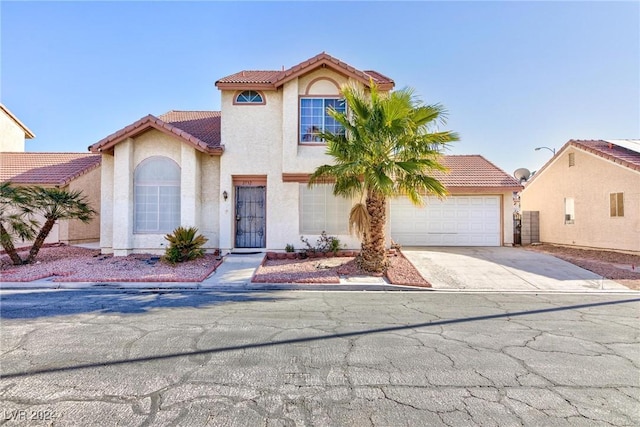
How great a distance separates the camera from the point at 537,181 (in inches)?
770

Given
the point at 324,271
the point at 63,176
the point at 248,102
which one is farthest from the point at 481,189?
the point at 63,176

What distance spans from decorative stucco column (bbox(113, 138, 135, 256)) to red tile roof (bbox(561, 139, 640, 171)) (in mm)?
19402

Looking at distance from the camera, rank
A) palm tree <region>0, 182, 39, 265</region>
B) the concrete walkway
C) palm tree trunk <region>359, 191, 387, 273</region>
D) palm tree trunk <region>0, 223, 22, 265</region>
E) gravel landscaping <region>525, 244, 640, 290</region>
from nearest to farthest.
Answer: the concrete walkway → gravel landscaping <region>525, 244, 640, 290</region> → palm tree trunk <region>359, 191, 387, 273</region> → palm tree trunk <region>0, 223, 22, 265</region> → palm tree <region>0, 182, 39, 265</region>

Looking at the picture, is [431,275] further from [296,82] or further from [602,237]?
[602,237]

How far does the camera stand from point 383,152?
10242mm

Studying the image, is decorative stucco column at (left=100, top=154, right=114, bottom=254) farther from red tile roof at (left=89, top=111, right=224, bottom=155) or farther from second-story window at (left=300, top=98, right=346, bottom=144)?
second-story window at (left=300, top=98, right=346, bottom=144)

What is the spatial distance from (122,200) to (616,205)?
19890mm

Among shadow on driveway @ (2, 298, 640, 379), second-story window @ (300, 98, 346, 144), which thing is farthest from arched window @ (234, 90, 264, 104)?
shadow on driveway @ (2, 298, 640, 379)

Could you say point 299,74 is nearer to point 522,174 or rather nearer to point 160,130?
point 160,130

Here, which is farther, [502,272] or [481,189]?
[481,189]

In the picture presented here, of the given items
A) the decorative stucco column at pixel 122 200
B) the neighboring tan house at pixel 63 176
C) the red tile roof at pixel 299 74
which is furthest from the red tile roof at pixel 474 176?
the neighboring tan house at pixel 63 176

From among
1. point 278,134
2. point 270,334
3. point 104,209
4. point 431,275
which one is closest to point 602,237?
point 431,275

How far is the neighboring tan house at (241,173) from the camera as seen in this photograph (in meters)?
12.9

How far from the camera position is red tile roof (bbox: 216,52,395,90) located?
12.8 m
